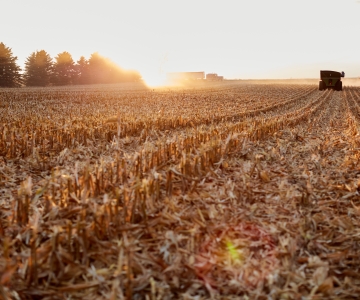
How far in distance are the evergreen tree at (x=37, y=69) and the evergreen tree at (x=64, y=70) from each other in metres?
1.97

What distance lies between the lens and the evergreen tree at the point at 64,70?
6612 centimetres

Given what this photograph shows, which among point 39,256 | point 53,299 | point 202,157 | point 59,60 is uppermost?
point 59,60

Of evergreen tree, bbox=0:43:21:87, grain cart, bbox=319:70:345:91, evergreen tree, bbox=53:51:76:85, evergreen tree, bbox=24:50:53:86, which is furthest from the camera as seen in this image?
evergreen tree, bbox=53:51:76:85

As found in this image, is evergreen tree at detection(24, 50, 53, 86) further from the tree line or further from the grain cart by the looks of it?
the grain cart

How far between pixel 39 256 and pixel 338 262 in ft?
9.40

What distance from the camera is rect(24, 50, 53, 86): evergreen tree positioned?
6209 cm

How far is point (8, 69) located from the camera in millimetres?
57031

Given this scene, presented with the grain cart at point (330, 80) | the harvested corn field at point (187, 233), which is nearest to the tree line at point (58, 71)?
the grain cart at point (330, 80)

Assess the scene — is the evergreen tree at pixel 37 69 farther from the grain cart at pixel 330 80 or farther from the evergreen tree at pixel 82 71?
the grain cart at pixel 330 80

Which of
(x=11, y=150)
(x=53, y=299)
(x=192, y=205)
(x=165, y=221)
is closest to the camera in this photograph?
(x=53, y=299)

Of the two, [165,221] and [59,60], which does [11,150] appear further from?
[59,60]

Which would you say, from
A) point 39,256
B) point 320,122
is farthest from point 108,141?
point 320,122

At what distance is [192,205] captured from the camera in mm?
4688

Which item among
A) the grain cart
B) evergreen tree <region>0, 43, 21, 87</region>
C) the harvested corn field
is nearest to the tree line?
evergreen tree <region>0, 43, 21, 87</region>
